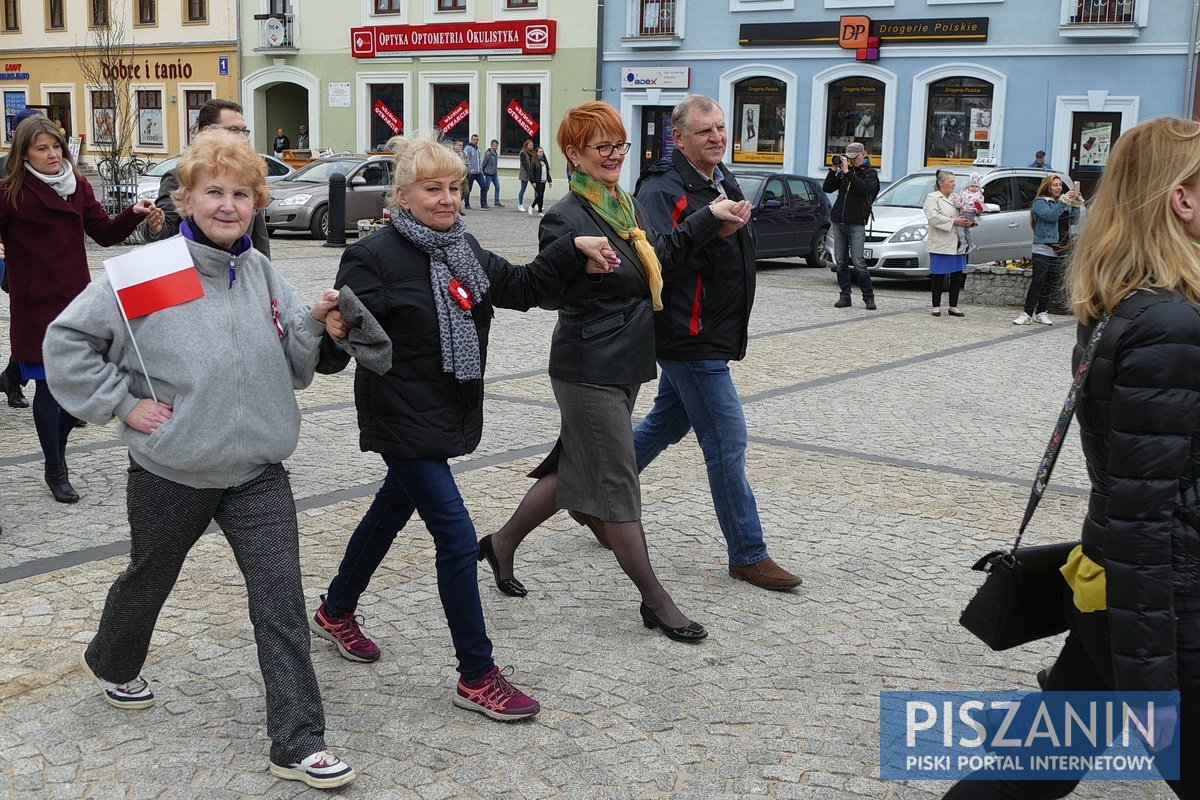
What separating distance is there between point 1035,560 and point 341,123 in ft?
123

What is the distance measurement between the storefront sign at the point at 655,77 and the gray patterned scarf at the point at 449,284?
97.1 ft

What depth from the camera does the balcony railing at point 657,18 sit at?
32.4 metres

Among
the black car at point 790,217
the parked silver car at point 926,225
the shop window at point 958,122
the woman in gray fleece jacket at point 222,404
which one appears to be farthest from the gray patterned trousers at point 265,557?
the shop window at point 958,122

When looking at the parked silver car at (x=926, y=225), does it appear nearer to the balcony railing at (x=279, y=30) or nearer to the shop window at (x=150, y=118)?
the balcony railing at (x=279, y=30)

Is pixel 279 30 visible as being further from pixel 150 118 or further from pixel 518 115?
pixel 518 115

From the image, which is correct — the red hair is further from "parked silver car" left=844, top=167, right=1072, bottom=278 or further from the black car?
the black car

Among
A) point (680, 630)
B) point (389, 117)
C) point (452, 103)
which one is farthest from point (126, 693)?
point (452, 103)

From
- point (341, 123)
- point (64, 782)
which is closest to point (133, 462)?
point (64, 782)

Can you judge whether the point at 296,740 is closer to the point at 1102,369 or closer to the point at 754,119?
the point at 1102,369

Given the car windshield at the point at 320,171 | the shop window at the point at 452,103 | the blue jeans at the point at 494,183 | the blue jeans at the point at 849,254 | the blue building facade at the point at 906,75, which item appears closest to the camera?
the blue jeans at the point at 849,254

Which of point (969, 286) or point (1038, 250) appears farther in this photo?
point (969, 286)

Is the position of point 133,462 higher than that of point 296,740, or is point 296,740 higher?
point 133,462

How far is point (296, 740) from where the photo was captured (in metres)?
3.44

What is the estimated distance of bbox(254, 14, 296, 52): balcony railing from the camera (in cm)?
3834
